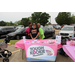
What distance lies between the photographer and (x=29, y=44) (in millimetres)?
3248

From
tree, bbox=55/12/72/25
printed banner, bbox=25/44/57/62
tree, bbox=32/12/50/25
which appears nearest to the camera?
printed banner, bbox=25/44/57/62

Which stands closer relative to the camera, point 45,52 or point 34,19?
point 45,52

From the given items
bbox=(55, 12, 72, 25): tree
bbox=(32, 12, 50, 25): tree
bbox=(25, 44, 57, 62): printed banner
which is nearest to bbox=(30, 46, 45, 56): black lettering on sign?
bbox=(25, 44, 57, 62): printed banner

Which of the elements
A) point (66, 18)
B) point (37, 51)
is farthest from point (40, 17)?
point (37, 51)

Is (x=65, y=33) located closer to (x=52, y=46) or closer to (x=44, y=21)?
(x=52, y=46)

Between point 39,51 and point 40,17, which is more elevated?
point 40,17

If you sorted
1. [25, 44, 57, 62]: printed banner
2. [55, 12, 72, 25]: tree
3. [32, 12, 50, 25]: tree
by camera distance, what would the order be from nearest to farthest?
1. [25, 44, 57, 62]: printed banner
2. [55, 12, 72, 25]: tree
3. [32, 12, 50, 25]: tree

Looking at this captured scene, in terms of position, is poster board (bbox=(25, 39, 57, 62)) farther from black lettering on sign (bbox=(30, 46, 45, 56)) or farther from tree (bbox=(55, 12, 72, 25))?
tree (bbox=(55, 12, 72, 25))

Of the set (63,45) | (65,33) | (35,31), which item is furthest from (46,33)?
(63,45)

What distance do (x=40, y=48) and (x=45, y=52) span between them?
258 mm

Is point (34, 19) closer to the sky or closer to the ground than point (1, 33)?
closer to the sky

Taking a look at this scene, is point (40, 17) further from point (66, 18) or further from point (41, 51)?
point (41, 51)

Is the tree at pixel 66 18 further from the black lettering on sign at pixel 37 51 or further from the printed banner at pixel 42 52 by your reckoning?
the black lettering on sign at pixel 37 51

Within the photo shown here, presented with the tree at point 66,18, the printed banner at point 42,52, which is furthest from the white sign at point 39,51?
the tree at point 66,18
